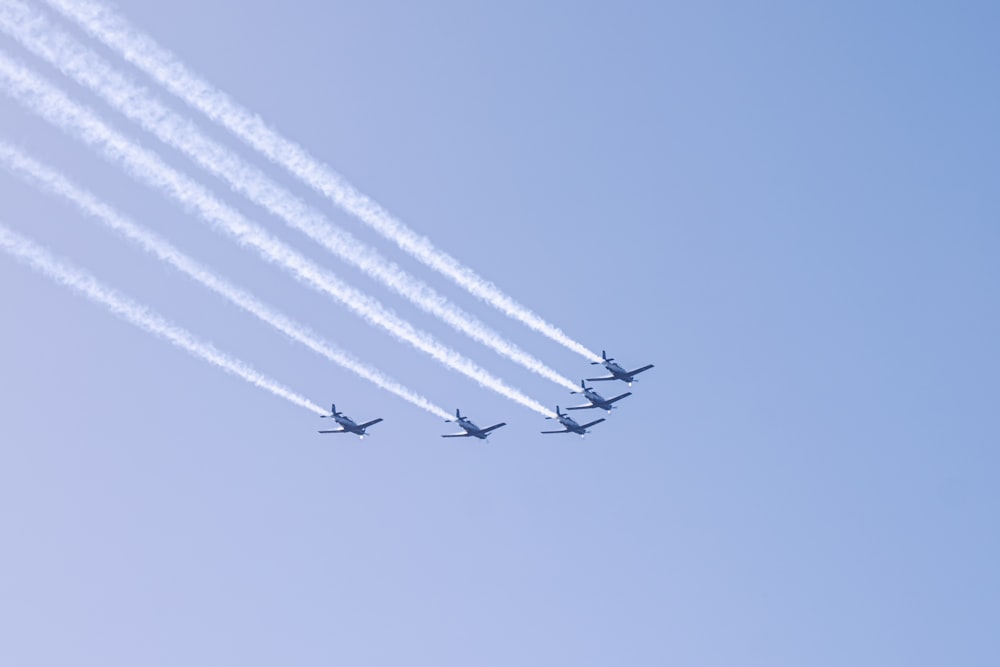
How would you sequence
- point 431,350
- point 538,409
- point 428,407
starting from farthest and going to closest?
point 538,409 → point 428,407 → point 431,350

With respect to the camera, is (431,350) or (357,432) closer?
(431,350)

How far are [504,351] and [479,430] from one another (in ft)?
28.7

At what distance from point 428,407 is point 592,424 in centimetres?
939

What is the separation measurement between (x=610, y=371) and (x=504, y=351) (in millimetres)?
11098

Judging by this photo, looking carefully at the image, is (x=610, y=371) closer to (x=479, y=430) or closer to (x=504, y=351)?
(x=479, y=430)

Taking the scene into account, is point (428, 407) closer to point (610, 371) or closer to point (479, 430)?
point (479, 430)

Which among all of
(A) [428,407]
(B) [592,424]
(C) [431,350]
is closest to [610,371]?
(B) [592,424]

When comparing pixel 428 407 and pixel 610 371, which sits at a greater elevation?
pixel 610 371

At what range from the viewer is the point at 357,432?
64.3 meters

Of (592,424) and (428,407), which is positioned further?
(592,424)

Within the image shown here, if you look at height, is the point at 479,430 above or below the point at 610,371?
below

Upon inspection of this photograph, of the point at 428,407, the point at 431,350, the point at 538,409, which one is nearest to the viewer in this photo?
the point at 431,350

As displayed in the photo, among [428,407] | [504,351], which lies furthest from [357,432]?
[504,351]

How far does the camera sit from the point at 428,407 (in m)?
61.0
